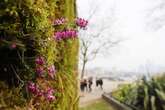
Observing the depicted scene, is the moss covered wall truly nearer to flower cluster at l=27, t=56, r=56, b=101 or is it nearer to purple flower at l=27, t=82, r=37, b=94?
flower cluster at l=27, t=56, r=56, b=101

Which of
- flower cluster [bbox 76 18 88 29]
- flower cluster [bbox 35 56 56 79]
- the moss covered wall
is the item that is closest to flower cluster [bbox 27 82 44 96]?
flower cluster [bbox 35 56 56 79]

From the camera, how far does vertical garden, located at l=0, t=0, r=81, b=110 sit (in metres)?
3.52

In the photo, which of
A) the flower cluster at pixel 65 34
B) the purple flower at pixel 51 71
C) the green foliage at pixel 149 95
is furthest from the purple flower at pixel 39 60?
the green foliage at pixel 149 95

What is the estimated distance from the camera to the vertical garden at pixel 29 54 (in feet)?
11.6

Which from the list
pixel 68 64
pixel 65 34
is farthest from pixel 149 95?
pixel 65 34

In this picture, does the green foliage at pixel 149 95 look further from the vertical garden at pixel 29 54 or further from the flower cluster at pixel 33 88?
the flower cluster at pixel 33 88

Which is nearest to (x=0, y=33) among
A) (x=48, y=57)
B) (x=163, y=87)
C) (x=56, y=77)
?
(x=48, y=57)

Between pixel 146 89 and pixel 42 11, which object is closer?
pixel 42 11

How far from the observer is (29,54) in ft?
12.7

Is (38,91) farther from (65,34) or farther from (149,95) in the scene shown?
(149,95)

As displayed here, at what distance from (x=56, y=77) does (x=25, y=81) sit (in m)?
0.56

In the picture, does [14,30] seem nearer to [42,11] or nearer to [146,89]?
[42,11]

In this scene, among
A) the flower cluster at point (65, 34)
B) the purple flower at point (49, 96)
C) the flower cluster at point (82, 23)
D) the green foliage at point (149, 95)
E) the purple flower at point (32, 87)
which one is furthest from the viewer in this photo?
the green foliage at point (149, 95)

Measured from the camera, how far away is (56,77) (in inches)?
171
